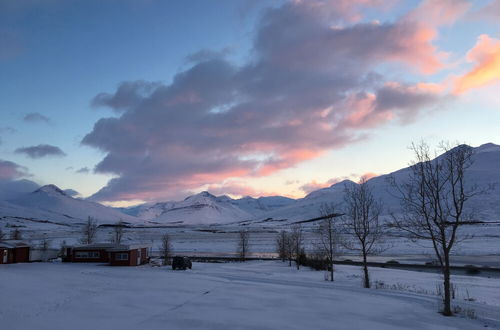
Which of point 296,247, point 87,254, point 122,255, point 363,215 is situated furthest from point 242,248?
point 363,215

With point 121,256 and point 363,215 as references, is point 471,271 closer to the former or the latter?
point 363,215

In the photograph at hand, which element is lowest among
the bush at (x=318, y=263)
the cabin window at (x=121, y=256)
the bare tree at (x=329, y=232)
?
the bush at (x=318, y=263)

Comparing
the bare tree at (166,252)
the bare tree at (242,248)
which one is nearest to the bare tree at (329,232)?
the bare tree at (242,248)

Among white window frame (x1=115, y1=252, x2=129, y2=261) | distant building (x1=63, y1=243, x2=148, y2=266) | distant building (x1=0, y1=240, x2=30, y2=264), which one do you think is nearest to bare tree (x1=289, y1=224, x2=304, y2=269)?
distant building (x1=63, y1=243, x2=148, y2=266)

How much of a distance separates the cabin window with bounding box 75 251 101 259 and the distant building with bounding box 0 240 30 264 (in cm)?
708

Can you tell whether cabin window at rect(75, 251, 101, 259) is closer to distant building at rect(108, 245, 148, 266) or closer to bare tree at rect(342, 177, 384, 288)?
distant building at rect(108, 245, 148, 266)

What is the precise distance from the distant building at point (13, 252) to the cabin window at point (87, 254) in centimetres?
708

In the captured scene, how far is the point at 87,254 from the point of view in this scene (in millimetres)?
58094

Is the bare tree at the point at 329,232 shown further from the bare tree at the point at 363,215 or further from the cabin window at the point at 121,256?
the cabin window at the point at 121,256

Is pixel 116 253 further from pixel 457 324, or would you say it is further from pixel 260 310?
pixel 457 324

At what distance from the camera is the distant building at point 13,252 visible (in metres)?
52.2

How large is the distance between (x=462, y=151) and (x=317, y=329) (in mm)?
11776

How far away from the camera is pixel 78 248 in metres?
58.2

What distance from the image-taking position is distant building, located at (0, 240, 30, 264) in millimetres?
52250
